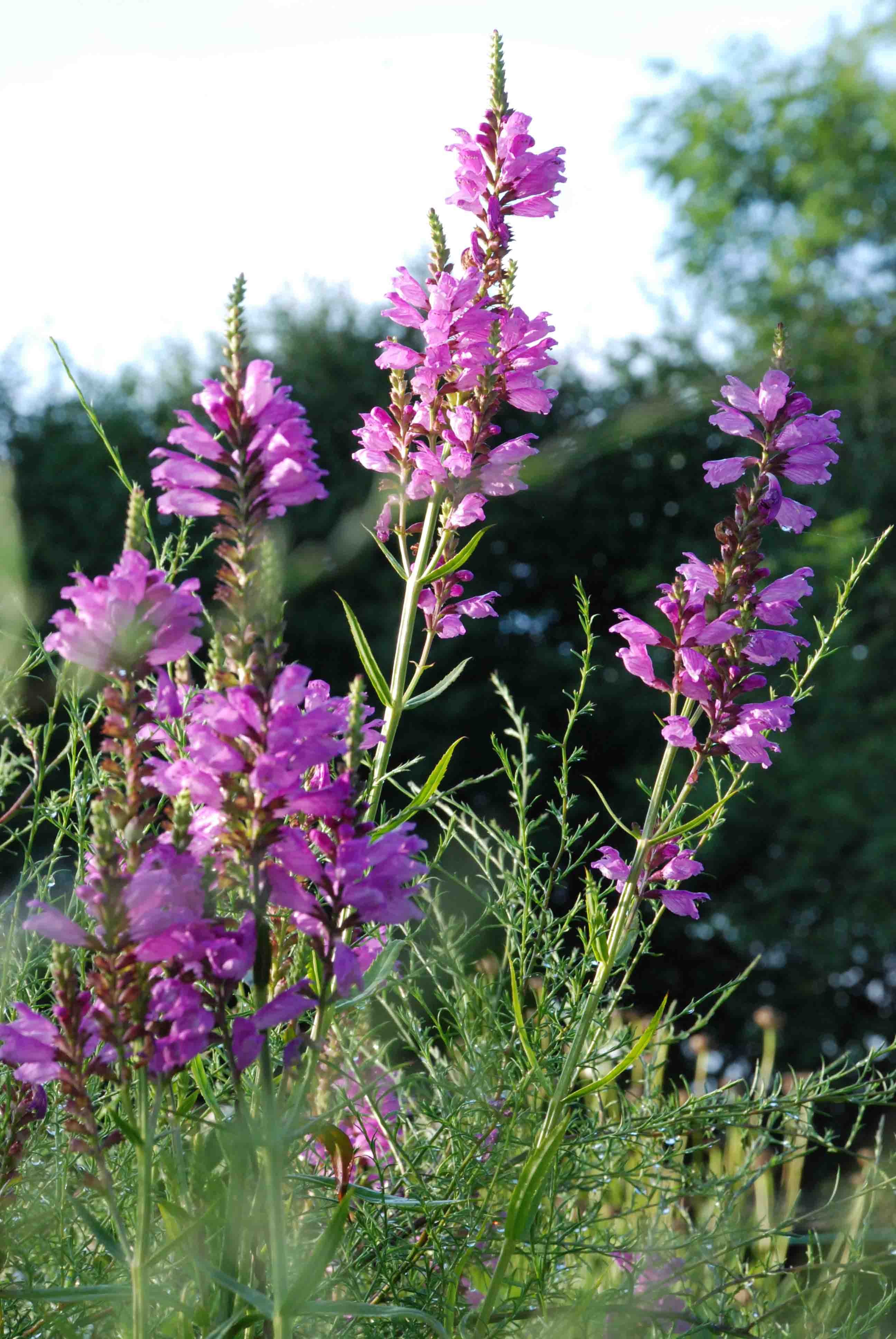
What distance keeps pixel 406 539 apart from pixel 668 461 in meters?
8.46

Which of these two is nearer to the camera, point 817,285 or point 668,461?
point 668,461

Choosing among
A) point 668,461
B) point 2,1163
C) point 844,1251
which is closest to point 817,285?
point 668,461

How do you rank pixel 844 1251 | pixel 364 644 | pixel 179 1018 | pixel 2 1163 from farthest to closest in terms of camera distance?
pixel 844 1251 → pixel 364 644 → pixel 2 1163 → pixel 179 1018

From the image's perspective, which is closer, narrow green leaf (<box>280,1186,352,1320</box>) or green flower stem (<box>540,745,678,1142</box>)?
narrow green leaf (<box>280,1186,352,1320</box>)

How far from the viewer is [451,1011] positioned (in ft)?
5.79

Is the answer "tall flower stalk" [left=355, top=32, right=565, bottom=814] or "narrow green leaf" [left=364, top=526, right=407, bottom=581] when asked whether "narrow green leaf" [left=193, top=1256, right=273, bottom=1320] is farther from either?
"narrow green leaf" [left=364, top=526, right=407, bottom=581]

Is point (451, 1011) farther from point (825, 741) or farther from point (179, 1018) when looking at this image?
point (825, 741)

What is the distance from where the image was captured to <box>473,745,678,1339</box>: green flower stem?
3.51ft

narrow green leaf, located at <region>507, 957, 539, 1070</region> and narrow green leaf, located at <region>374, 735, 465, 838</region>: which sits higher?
narrow green leaf, located at <region>374, 735, 465, 838</region>

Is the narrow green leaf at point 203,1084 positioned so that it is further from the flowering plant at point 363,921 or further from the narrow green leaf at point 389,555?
the narrow green leaf at point 389,555

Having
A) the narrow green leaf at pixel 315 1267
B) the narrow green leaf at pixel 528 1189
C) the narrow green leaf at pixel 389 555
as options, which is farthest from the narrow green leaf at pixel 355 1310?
the narrow green leaf at pixel 389 555

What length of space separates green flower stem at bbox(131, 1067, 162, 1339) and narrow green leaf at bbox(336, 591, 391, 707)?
0.53m

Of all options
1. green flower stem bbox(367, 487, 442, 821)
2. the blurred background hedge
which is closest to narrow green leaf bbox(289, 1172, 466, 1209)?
green flower stem bbox(367, 487, 442, 821)

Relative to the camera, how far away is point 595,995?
1.21 m
